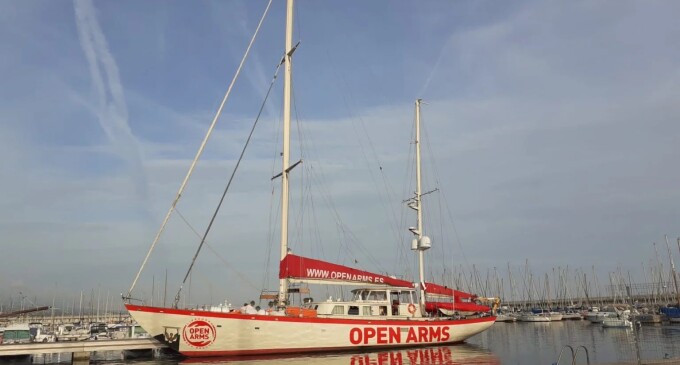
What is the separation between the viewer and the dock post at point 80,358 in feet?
69.5

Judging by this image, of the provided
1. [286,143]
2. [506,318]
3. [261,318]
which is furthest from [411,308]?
[506,318]

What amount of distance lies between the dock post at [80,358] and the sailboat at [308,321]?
4.66 meters

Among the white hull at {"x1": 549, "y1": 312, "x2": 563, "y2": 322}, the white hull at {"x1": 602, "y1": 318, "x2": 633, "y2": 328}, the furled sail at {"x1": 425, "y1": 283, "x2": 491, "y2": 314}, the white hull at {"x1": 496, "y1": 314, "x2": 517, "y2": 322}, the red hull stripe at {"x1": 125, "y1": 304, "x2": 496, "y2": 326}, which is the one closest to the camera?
the red hull stripe at {"x1": 125, "y1": 304, "x2": 496, "y2": 326}

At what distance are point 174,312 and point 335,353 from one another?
7094mm

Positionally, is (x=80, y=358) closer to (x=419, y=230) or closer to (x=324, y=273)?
(x=324, y=273)

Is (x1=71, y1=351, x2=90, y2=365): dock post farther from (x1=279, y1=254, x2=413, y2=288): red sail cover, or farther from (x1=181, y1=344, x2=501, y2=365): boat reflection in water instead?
(x1=279, y1=254, x2=413, y2=288): red sail cover

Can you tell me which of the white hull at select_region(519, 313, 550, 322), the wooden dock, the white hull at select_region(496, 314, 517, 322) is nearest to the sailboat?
the wooden dock

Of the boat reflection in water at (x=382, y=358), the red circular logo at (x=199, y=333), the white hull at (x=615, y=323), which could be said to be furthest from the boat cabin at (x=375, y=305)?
the white hull at (x=615, y=323)

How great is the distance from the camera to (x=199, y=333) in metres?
19.1

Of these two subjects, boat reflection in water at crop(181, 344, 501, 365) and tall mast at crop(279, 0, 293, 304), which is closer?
boat reflection in water at crop(181, 344, 501, 365)

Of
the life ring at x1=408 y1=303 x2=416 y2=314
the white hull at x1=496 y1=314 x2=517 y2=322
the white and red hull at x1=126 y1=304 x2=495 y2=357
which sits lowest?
the white hull at x1=496 y1=314 x2=517 y2=322

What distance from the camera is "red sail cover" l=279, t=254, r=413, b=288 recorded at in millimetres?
21156

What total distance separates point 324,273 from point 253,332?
13.8ft

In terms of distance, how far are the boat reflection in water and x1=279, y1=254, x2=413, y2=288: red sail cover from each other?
3.24m
